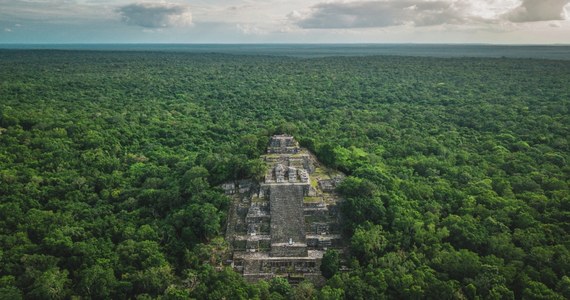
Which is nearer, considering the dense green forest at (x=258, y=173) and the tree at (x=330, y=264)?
the dense green forest at (x=258, y=173)

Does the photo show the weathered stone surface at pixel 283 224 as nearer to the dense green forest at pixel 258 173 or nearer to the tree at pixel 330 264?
the tree at pixel 330 264

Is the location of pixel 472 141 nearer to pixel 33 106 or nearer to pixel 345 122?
pixel 345 122

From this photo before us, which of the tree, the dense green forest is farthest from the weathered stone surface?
the dense green forest

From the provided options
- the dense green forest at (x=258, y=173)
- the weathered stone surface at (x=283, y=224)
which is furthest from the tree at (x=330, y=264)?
the weathered stone surface at (x=283, y=224)

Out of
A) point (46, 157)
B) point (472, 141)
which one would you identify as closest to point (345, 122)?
point (472, 141)

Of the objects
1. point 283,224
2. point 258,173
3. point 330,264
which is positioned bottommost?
point 330,264

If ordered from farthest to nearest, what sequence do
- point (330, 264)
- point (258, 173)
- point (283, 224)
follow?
point (258, 173)
point (283, 224)
point (330, 264)

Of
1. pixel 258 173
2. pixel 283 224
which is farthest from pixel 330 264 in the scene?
pixel 258 173

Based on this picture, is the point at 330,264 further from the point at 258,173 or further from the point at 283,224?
the point at 258,173

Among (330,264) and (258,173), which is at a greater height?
(258,173)

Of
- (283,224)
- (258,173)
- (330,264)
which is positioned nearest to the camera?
(330,264)

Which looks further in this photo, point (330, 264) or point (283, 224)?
point (283, 224)
